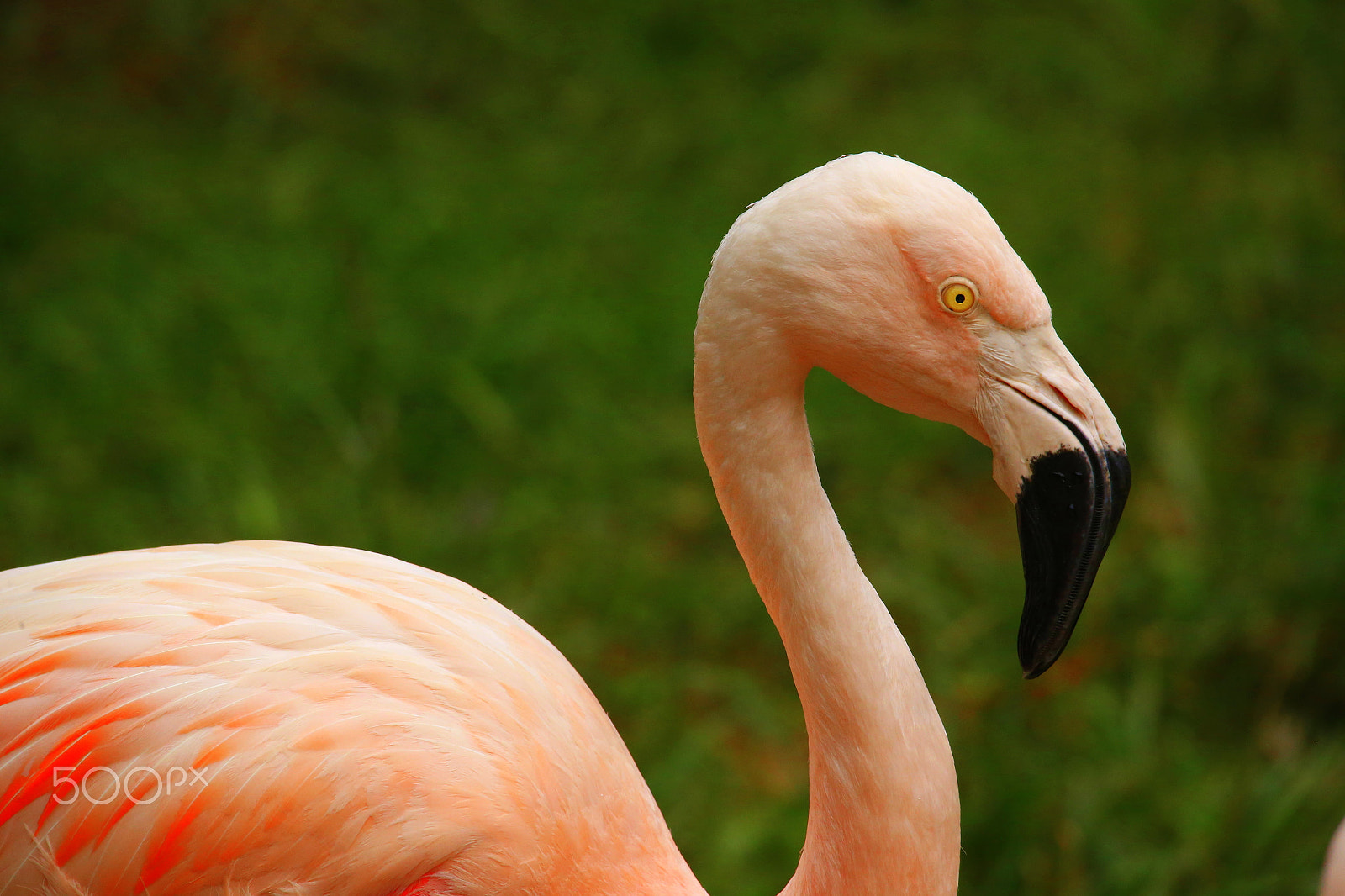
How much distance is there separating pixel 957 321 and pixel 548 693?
825 mm

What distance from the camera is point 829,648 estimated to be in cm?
174

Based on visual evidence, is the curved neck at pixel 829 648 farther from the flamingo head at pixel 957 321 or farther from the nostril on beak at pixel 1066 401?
the nostril on beak at pixel 1066 401

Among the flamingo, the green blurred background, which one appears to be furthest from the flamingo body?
the green blurred background

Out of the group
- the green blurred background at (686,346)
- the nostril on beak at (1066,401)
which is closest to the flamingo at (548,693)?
the nostril on beak at (1066,401)

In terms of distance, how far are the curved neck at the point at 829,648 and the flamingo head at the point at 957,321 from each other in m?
0.09

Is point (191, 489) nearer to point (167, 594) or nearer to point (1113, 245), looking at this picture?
point (167, 594)

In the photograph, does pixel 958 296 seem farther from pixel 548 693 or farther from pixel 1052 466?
pixel 548 693

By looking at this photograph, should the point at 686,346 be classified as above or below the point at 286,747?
above

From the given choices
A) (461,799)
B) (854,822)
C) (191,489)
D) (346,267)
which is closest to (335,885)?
(461,799)

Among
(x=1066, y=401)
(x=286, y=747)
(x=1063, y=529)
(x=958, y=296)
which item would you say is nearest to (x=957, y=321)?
(x=958, y=296)

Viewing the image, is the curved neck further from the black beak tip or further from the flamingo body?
the flamingo body

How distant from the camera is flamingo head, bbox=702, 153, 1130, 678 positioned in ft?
5.17

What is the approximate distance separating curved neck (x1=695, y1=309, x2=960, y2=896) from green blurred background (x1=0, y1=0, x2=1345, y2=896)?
3.74 feet

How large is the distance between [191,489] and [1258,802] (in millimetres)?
3089
